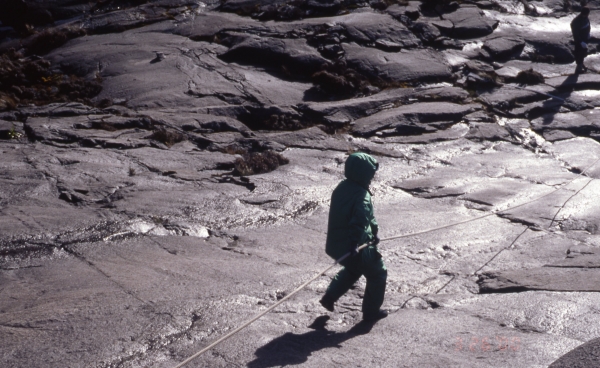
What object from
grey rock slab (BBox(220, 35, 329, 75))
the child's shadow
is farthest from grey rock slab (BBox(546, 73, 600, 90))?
the child's shadow

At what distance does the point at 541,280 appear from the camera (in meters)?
7.25

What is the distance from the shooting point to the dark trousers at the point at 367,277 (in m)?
5.95

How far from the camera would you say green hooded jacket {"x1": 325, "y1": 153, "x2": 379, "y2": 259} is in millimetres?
5777

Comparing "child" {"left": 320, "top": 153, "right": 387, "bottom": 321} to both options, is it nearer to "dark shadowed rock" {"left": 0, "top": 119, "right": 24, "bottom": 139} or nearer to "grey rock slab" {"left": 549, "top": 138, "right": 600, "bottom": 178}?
"grey rock slab" {"left": 549, "top": 138, "right": 600, "bottom": 178}

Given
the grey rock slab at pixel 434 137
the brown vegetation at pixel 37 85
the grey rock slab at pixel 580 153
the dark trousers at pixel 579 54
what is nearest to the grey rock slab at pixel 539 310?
the grey rock slab at pixel 580 153

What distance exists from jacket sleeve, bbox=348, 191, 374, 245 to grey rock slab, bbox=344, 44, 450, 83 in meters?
12.0

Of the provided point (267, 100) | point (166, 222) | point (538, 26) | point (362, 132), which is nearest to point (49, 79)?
point (267, 100)

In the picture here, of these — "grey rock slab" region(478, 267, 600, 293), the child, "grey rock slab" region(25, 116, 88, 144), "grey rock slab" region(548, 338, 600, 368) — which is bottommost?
"grey rock slab" region(25, 116, 88, 144)

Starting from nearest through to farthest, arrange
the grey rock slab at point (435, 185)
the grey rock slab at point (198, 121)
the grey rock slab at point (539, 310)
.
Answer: the grey rock slab at point (539, 310) < the grey rock slab at point (435, 185) < the grey rock slab at point (198, 121)

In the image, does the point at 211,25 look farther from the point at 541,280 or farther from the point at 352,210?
the point at 352,210

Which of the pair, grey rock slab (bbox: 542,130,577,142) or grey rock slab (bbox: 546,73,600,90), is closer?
grey rock slab (bbox: 542,130,577,142)

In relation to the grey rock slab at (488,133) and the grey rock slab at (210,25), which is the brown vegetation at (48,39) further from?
the grey rock slab at (488,133)

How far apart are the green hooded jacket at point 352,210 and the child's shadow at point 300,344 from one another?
70cm

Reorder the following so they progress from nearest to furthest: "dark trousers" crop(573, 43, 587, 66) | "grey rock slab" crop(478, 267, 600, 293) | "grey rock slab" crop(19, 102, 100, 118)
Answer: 1. "grey rock slab" crop(478, 267, 600, 293)
2. "grey rock slab" crop(19, 102, 100, 118)
3. "dark trousers" crop(573, 43, 587, 66)
